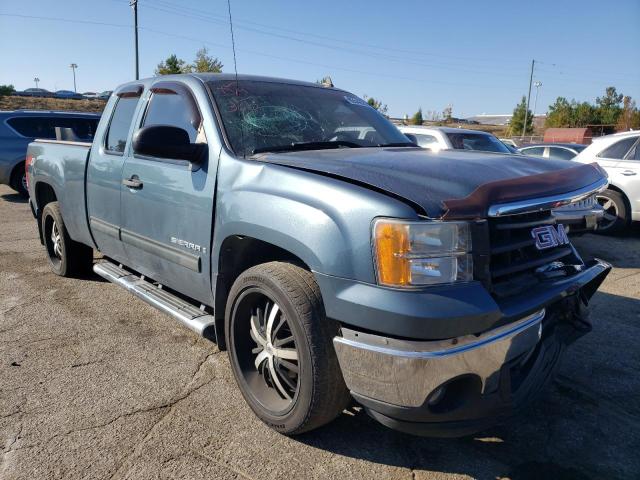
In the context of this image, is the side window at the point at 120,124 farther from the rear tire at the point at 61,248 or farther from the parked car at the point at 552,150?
the parked car at the point at 552,150

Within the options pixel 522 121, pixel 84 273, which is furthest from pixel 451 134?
pixel 522 121

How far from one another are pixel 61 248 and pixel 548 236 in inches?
180

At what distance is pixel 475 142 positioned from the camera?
8.49 meters

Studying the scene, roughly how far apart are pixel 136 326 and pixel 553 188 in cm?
319

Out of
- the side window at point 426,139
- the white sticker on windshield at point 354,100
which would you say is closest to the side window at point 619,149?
the side window at point 426,139

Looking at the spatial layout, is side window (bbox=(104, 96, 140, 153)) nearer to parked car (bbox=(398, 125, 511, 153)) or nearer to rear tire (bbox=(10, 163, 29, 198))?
parked car (bbox=(398, 125, 511, 153))

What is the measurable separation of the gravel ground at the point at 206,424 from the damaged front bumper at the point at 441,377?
39cm

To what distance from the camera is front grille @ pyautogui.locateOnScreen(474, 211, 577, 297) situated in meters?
Answer: 2.05

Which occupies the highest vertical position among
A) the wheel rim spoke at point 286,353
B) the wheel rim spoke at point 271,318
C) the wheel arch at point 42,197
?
the wheel arch at point 42,197

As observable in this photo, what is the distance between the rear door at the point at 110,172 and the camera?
3.82m

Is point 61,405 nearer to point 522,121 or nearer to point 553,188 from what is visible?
point 553,188

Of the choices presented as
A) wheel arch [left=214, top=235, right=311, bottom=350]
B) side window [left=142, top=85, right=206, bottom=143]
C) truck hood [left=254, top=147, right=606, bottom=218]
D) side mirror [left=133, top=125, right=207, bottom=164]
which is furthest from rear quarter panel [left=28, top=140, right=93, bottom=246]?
truck hood [left=254, top=147, right=606, bottom=218]

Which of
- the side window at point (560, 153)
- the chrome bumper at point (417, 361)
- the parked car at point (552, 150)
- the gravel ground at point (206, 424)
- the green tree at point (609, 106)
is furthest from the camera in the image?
the green tree at point (609, 106)

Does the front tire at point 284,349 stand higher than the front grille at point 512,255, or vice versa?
the front grille at point 512,255
